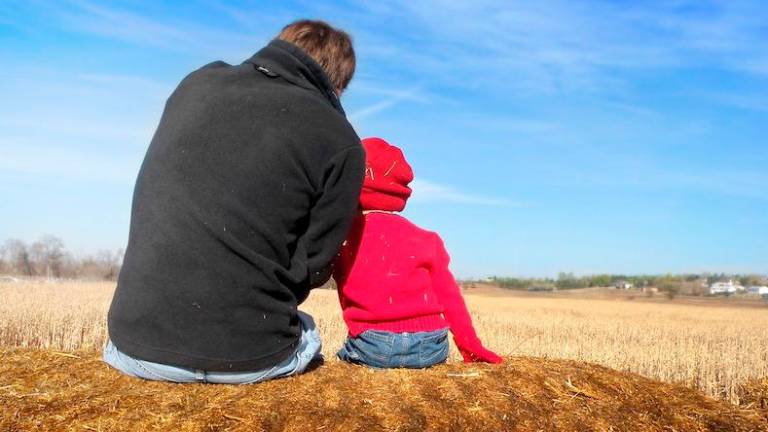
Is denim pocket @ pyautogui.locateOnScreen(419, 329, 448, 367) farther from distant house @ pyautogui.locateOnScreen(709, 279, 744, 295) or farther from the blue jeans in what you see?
distant house @ pyautogui.locateOnScreen(709, 279, 744, 295)

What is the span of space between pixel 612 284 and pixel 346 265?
8810 cm

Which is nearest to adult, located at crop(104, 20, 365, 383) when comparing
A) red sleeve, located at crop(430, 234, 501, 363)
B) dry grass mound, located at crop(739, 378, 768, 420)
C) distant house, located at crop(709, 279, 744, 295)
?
red sleeve, located at crop(430, 234, 501, 363)

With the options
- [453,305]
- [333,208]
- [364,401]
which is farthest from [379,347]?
[333,208]

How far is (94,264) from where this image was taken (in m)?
68.8

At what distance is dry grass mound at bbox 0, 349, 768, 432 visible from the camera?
280cm

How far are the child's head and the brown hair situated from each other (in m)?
0.56

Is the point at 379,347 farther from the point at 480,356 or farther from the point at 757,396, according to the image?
the point at 757,396

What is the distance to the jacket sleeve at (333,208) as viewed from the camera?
3225 mm

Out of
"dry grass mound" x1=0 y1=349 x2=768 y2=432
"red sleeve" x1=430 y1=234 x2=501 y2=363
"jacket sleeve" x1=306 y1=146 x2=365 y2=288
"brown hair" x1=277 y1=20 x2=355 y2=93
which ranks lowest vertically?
"dry grass mound" x1=0 y1=349 x2=768 y2=432

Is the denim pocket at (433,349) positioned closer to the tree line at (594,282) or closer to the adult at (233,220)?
the adult at (233,220)

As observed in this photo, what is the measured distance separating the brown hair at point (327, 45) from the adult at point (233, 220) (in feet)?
0.65

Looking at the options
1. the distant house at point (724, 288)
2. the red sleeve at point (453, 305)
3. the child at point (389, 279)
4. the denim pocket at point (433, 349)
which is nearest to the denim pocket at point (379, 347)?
the child at point (389, 279)

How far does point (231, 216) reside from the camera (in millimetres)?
2977

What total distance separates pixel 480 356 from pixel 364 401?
1374 millimetres
